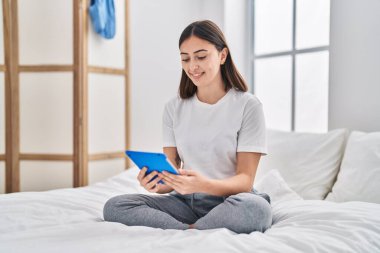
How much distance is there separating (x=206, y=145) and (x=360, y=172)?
30.6 inches

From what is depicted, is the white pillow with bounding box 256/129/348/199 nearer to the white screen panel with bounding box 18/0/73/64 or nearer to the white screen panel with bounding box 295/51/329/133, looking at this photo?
the white screen panel with bounding box 295/51/329/133

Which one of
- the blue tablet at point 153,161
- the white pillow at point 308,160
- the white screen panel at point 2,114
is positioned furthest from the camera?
the white screen panel at point 2,114

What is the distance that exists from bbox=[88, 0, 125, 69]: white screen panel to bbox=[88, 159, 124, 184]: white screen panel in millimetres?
744

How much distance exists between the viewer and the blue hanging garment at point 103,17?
3.11 metres

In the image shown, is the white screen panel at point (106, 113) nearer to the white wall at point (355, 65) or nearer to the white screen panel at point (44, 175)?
the white screen panel at point (44, 175)

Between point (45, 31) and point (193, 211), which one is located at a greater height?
point (45, 31)

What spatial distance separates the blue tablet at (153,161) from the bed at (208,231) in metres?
0.20

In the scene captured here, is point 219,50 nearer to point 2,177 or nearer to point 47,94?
point 47,94

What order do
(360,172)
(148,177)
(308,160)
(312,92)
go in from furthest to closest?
1. (312,92)
2. (308,160)
3. (360,172)
4. (148,177)

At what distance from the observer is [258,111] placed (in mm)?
1673

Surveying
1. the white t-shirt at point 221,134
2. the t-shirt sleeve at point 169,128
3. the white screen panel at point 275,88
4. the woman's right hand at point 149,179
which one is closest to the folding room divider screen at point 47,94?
the white screen panel at point 275,88

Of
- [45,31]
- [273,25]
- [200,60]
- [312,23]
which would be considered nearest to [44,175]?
[45,31]

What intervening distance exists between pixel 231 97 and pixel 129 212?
24.0 inches

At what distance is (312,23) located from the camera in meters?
2.94
